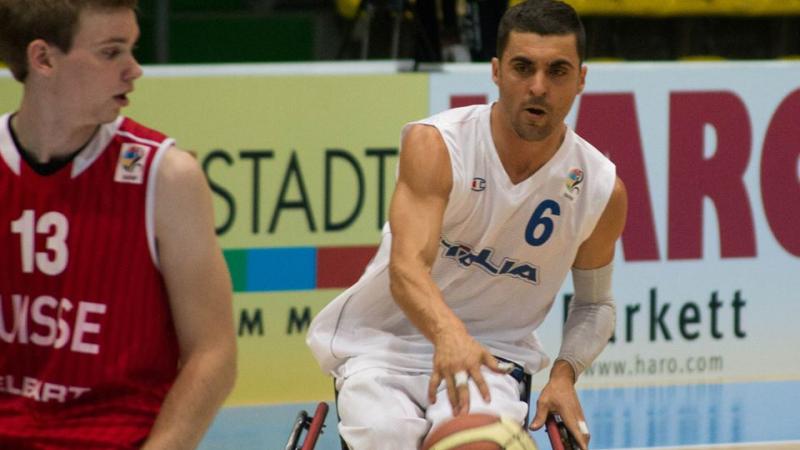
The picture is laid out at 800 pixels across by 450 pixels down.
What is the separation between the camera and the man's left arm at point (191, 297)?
2.10 metres

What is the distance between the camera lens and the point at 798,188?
19.0 ft

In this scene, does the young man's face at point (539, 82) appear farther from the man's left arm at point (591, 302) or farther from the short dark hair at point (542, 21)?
the man's left arm at point (591, 302)

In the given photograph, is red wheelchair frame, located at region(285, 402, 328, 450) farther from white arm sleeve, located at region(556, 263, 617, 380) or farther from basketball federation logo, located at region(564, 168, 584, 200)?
basketball federation logo, located at region(564, 168, 584, 200)

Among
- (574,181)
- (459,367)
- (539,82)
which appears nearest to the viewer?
(459,367)

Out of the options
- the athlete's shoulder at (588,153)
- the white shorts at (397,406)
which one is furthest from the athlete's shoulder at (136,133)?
the athlete's shoulder at (588,153)

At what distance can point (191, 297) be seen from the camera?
2.11 meters

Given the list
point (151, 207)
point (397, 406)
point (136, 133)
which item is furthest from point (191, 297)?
point (397, 406)

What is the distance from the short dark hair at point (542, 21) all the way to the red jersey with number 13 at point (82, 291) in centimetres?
132

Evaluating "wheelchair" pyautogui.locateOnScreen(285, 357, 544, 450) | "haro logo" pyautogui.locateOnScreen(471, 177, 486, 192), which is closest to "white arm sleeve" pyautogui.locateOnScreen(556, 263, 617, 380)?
"wheelchair" pyautogui.locateOnScreen(285, 357, 544, 450)

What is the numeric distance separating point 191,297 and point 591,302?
1541mm

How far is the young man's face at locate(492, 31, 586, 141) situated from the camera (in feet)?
10.5

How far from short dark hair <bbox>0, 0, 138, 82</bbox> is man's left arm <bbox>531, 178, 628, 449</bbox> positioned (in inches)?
61.5

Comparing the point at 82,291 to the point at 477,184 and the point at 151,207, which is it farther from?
the point at 477,184

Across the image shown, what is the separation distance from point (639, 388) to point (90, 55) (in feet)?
12.7
